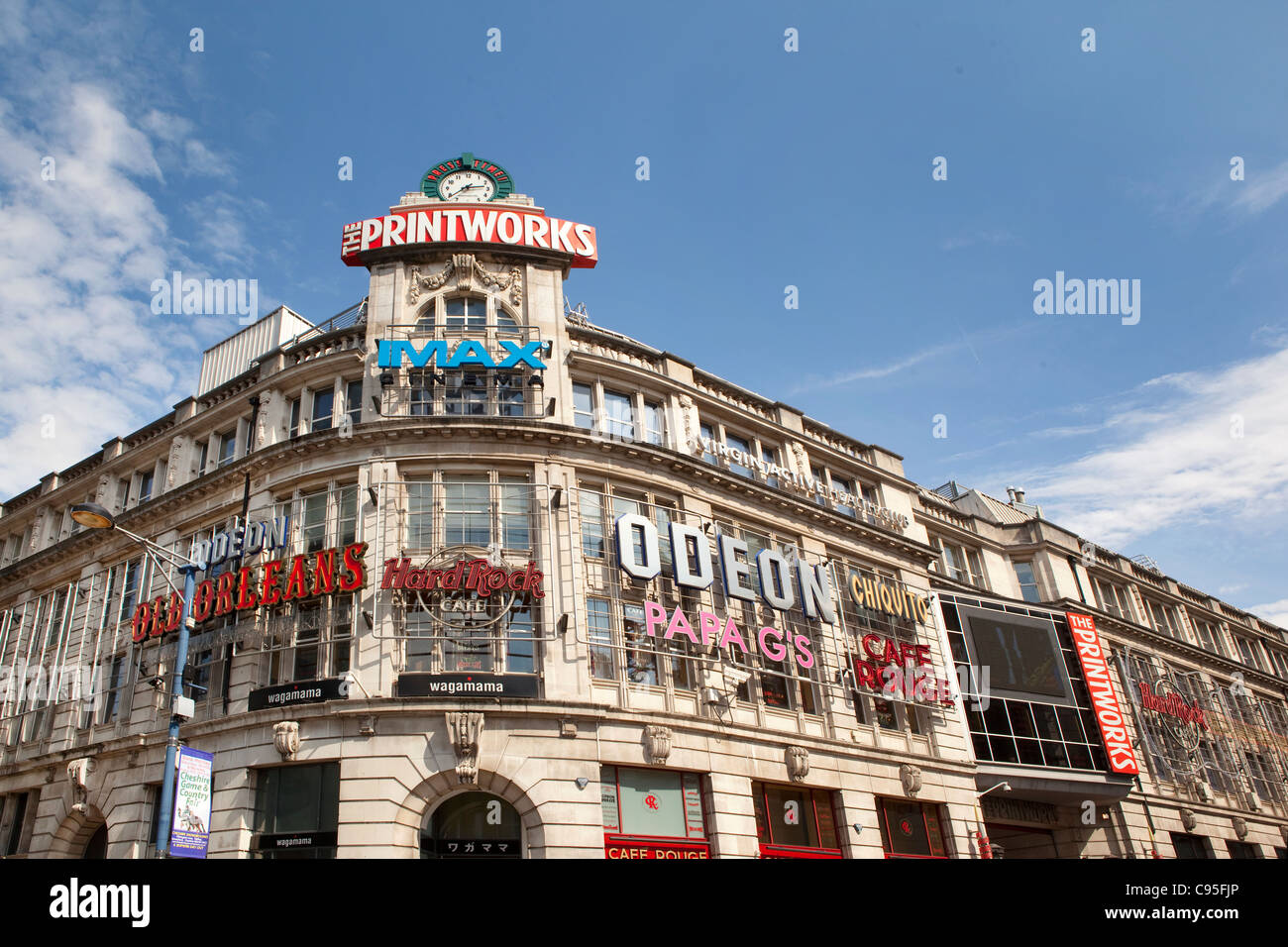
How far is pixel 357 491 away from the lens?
27969 mm

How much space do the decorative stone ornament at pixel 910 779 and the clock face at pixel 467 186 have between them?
25608 mm

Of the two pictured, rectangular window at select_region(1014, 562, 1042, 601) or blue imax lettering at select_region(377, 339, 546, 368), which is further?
rectangular window at select_region(1014, 562, 1042, 601)

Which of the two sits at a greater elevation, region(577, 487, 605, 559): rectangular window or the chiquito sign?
region(577, 487, 605, 559): rectangular window

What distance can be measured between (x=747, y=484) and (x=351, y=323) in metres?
15.3

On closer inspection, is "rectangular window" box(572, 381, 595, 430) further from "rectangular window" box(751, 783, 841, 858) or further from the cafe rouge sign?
"rectangular window" box(751, 783, 841, 858)

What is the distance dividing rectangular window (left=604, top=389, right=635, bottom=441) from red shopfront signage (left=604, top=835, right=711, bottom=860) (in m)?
12.9

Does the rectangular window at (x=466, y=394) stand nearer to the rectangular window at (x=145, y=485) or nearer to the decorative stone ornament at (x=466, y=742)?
the decorative stone ornament at (x=466, y=742)

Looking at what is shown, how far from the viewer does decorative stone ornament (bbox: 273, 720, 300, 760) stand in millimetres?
24156

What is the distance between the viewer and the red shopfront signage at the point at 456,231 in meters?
31.4

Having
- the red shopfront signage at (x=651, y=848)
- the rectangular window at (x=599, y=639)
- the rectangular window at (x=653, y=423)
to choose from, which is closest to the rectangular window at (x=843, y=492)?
the rectangular window at (x=653, y=423)

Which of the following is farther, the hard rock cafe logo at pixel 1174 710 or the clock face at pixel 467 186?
the hard rock cafe logo at pixel 1174 710

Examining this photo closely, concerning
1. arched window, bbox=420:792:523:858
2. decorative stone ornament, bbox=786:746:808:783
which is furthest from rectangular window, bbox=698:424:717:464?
arched window, bbox=420:792:523:858

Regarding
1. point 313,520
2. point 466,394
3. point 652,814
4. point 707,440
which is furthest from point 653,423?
point 652,814
